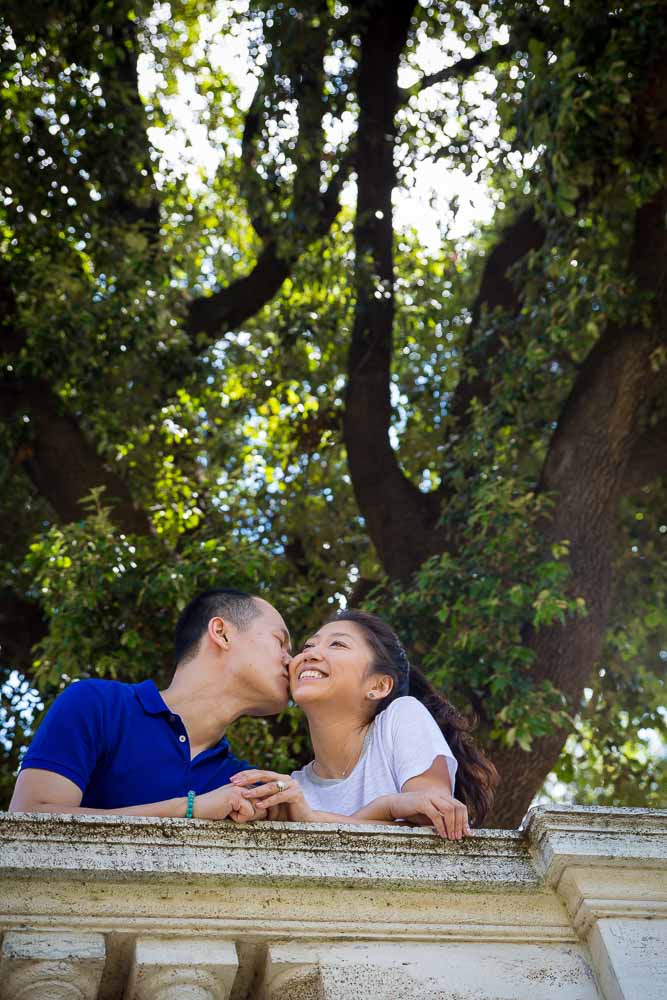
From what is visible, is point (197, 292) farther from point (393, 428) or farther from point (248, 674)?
point (248, 674)

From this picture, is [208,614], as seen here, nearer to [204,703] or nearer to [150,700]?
[204,703]

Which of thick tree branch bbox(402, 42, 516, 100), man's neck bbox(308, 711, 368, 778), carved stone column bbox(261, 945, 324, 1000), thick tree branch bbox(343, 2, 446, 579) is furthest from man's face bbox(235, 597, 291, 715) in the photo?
thick tree branch bbox(402, 42, 516, 100)

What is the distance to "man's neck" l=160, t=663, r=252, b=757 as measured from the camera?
4.09 metres

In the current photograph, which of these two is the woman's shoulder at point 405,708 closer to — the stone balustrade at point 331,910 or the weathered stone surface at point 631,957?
the stone balustrade at point 331,910

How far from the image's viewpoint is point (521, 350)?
8250 mm

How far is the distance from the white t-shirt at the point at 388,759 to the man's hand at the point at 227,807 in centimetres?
63

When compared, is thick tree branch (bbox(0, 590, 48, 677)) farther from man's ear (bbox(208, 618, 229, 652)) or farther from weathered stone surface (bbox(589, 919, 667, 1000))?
weathered stone surface (bbox(589, 919, 667, 1000))

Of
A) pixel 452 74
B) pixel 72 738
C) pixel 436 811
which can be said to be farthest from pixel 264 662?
pixel 452 74

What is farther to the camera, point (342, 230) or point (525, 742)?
point (342, 230)

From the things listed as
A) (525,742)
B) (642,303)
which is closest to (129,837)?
(525,742)

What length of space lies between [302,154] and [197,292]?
94.9 inches

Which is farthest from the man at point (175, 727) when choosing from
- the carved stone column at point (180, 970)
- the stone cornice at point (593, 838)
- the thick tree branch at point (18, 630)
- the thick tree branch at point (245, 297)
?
the thick tree branch at point (245, 297)

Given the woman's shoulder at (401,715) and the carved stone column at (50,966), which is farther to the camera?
the woman's shoulder at (401,715)

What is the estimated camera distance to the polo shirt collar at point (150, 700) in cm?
397
